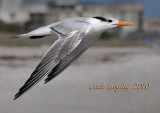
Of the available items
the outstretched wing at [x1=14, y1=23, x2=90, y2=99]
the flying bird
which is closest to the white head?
the flying bird

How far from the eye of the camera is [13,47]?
2116 centimetres

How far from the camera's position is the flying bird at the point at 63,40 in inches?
93.4

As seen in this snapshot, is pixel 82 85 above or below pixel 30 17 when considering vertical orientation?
above

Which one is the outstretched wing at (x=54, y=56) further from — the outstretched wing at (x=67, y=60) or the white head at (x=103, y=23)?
the white head at (x=103, y=23)

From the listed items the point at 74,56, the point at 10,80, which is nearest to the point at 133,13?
the point at 10,80

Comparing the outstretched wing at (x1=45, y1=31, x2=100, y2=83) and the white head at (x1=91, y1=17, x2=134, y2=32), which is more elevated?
the white head at (x1=91, y1=17, x2=134, y2=32)

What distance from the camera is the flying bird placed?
237cm

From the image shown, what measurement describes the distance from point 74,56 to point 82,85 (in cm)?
508

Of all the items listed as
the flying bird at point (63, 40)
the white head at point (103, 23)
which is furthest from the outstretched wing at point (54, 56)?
the white head at point (103, 23)

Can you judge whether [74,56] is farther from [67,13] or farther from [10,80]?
[67,13]

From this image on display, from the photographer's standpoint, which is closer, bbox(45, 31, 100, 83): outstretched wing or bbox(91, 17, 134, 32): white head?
bbox(45, 31, 100, 83): outstretched wing

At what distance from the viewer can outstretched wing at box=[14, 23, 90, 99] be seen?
2355mm

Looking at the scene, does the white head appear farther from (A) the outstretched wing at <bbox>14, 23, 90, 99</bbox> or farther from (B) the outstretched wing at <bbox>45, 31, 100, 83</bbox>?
(A) the outstretched wing at <bbox>14, 23, 90, 99</bbox>

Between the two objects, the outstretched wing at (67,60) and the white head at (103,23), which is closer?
the outstretched wing at (67,60)
